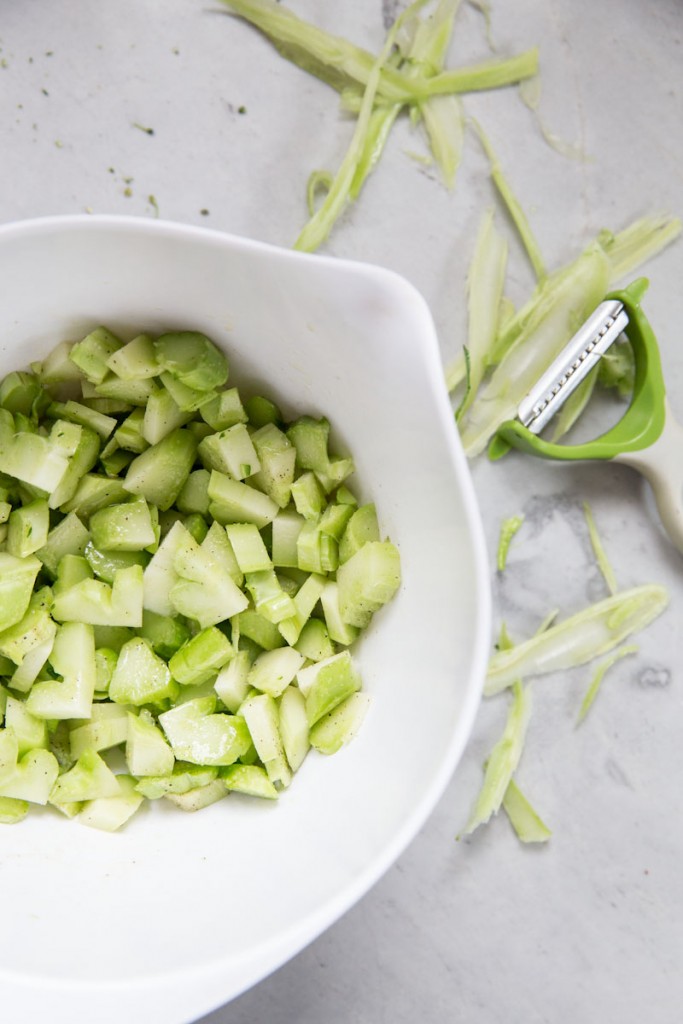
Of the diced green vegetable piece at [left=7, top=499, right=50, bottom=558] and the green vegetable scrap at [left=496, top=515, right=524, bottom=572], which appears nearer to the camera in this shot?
the diced green vegetable piece at [left=7, top=499, right=50, bottom=558]

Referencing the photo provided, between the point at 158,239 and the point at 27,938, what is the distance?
0.66m

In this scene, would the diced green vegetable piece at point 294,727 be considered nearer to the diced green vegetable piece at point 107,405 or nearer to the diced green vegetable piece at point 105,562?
the diced green vegetable piece at point 105,562

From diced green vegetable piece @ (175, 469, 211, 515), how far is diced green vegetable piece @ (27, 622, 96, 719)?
0.17m

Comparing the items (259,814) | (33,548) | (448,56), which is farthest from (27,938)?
(448,56)

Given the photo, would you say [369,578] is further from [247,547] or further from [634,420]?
[634,420]

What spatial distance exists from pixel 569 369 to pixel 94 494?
1.89ft

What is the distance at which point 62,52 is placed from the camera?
3.46 feet

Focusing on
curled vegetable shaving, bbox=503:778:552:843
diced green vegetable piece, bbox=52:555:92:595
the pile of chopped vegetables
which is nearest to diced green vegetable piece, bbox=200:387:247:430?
the pile of chopped vegetables

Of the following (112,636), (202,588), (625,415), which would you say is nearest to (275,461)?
(202,588)

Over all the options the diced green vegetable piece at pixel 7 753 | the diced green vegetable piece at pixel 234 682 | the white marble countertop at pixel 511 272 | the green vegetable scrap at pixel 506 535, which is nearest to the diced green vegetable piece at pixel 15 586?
the diced green vegetable piece at pixel 7 753

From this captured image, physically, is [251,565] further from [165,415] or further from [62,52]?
[62,52]

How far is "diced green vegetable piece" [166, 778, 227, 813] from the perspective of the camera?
0.91 metres

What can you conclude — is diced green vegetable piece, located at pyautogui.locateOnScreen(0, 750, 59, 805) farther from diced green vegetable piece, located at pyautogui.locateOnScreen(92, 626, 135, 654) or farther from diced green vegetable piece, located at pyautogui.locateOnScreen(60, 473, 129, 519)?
diced green vegetable piece, located at pyautogui.locateOnScreen(60, 473, 129, 519)

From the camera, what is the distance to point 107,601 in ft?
2.98
